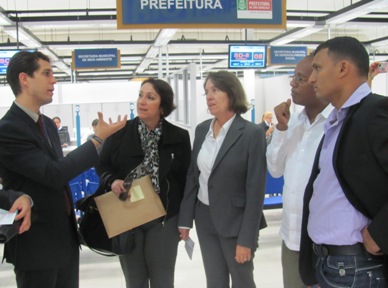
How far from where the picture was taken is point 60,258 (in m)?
1.87

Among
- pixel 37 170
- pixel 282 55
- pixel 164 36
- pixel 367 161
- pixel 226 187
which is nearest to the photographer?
pixel 367 161

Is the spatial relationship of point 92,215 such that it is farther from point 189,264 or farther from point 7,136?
point 189,264

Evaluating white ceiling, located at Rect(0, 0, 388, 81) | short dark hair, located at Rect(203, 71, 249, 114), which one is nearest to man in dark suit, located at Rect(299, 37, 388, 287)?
short dark hair, located at Rect(203, 71, 249, 114)

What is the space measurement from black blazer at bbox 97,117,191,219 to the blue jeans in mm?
1166

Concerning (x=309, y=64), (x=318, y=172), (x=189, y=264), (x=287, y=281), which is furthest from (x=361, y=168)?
(x=189, y=264)

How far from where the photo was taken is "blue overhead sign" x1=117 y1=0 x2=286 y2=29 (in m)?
3.82

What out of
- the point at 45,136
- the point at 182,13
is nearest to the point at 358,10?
the point at 182,13

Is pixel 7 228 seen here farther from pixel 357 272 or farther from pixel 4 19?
pixel 4 19

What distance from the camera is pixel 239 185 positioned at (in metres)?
2.19

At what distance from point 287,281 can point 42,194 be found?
52.3 inches

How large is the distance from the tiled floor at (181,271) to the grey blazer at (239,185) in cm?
160

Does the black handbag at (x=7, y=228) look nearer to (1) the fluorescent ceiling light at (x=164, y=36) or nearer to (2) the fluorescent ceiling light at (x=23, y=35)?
(1) the fluorescent ceiling light at (x=164, y=36)

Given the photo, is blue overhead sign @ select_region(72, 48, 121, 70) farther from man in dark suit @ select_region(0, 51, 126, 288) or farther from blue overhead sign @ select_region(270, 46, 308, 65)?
man in dark suit @ select_region(0, 51, 126, 288)

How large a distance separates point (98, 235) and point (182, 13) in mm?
2471
